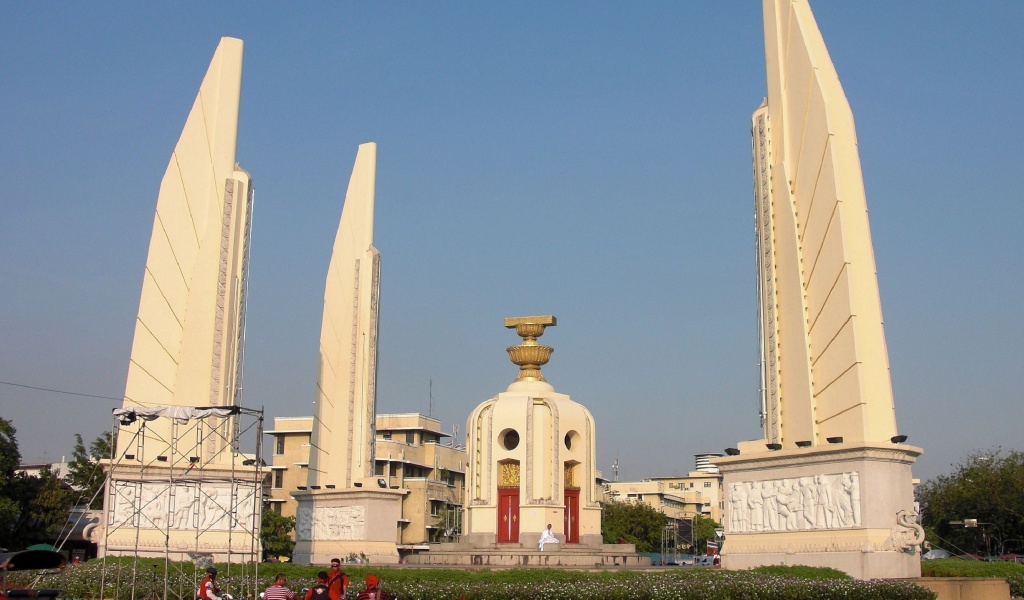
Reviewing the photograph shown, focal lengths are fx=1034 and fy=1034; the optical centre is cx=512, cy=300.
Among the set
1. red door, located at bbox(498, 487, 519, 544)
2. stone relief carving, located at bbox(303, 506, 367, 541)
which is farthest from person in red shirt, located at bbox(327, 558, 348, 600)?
red door, located at bbox(498, 487, 519, 544)

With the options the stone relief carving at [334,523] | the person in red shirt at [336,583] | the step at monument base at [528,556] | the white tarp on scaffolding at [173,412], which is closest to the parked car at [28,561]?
the person in red shirt at [336,583]

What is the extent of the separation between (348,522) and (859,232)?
14952mm

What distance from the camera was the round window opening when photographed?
29984mm

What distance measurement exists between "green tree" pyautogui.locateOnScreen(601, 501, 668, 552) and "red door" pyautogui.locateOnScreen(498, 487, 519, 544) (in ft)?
74.6

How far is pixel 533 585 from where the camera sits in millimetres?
14750

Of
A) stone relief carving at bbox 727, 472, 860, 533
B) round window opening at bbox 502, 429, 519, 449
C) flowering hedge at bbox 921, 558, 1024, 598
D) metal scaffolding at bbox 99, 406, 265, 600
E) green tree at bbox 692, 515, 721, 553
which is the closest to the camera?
stone relief carving at bbox 727, 472, 860, 533

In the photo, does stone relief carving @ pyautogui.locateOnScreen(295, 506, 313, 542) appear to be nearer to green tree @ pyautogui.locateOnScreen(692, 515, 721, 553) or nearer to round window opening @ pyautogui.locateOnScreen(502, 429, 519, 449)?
round window opening @ pyautogui.locateOnScreen(502, 429, 519, 449)

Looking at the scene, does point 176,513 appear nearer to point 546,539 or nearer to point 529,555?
point 529,555

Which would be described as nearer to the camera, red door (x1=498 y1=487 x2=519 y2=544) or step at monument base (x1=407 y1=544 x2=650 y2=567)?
step at monument base (x1=407 y1=544 x2=650 y2=567)

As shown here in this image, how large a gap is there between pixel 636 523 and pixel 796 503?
36.4 m

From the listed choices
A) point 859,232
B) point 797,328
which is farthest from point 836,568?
point 859,232

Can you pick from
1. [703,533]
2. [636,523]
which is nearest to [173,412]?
[636,523]

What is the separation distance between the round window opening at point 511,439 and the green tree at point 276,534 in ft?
60.4

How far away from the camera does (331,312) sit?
28406 millimetres
